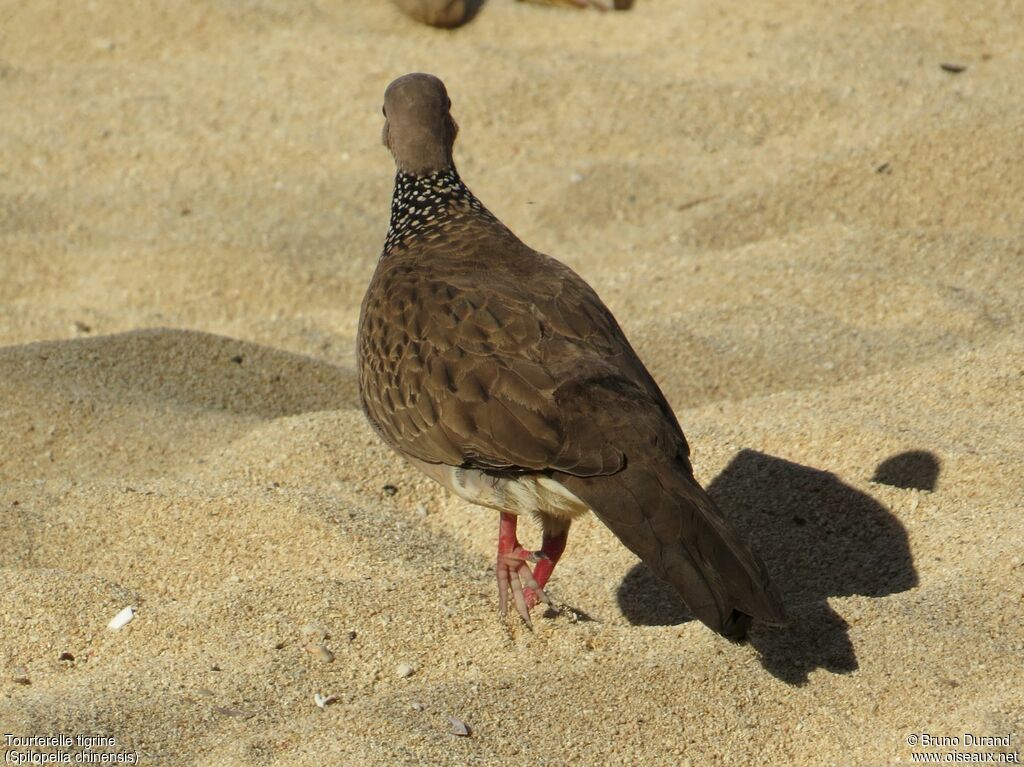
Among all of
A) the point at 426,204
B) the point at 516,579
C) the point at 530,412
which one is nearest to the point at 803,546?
the point at 516,579

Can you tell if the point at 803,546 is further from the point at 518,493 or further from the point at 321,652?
the point at 321,652

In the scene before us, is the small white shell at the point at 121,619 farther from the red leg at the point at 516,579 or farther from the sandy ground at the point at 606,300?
the red leg at the point at 516,579

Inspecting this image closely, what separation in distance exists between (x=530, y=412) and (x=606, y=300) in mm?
2702

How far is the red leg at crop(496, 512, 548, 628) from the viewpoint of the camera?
3.88m

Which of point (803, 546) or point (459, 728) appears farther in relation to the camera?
point (803, 546)

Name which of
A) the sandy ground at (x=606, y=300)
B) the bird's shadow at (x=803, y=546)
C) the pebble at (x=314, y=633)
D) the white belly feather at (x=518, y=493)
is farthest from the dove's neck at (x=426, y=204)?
the pebble at (x=314, y=633)

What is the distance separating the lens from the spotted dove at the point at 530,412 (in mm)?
3449

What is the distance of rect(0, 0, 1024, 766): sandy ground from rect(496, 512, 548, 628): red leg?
0.25 feet

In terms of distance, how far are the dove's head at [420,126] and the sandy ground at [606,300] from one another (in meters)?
1.01

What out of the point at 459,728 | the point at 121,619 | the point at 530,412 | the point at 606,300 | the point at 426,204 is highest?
the point at 530,412

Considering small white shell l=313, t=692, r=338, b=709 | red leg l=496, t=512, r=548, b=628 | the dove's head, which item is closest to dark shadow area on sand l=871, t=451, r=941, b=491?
red leg l=496, t=512, r=548, b=628

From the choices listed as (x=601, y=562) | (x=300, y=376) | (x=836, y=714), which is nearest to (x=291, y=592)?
(x=601, y=562)

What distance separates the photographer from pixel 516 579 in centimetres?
392

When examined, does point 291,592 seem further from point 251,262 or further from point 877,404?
point 251,262
